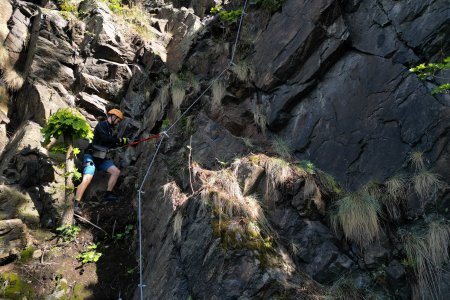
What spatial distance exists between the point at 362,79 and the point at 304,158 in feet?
5.55

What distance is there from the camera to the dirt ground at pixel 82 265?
564cm

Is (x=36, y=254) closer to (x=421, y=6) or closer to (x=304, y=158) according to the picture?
(x=304, y=158)

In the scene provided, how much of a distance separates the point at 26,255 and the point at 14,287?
2.17ft

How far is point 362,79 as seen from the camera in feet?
21.7

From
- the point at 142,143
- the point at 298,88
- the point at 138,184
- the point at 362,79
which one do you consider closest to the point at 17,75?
the point at 142,143

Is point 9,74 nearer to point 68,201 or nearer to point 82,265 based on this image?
point 68,201

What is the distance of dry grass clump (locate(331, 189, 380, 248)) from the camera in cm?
523

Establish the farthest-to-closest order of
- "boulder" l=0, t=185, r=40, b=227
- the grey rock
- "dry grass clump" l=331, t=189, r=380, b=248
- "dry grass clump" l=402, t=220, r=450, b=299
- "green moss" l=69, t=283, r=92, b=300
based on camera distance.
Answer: "boulder" l=0, t=185, r=40, b=227
"green moss" l=69, t=283, r=92, b=300
"dry grass clump" l=331, t=189, r=380, b=248
the grey rock
"dry grass clump" l=402, t=220, r=450, b=299

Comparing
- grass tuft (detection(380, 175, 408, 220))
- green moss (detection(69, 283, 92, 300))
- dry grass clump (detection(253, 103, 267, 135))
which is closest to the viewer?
grass tuft (detection(380, 175, 408, 220))

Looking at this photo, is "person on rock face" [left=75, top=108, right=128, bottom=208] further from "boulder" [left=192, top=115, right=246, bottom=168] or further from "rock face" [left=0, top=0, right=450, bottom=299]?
"boulder" [left=192, top=115, right=246, bottom=168]

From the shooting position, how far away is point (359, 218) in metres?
5.32

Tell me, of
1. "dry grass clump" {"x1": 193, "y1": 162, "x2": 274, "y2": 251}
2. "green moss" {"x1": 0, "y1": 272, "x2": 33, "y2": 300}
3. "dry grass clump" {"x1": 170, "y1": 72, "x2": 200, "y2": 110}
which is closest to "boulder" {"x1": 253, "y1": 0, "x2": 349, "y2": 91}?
"dry grass clump" {"x1": 170, "y1": 72, "x2": 200, "y2": 110}

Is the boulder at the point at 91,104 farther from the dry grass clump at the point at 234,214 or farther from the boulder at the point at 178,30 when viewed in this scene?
the dry grass clump at the point at 234,214

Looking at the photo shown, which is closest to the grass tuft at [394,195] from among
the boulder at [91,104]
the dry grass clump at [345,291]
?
the dry grass clump at [345,291]
